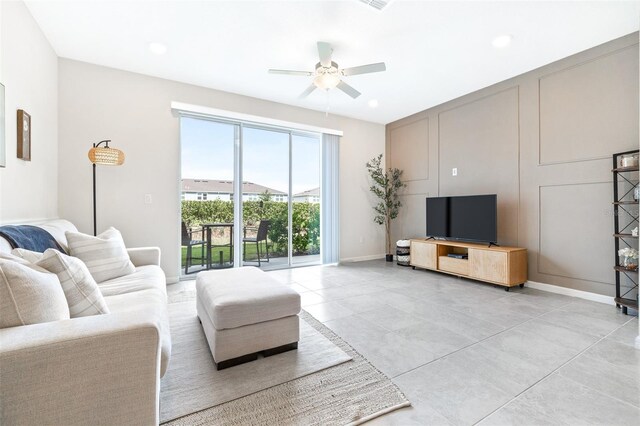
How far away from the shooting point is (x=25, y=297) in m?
0.99

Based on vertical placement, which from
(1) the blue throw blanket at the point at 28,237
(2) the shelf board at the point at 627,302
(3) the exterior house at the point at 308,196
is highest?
(3) the exterior house at the point at 308,196

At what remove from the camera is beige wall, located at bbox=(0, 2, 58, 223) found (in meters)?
2.09

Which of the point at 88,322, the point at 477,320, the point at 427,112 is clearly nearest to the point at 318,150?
the point at 427,112

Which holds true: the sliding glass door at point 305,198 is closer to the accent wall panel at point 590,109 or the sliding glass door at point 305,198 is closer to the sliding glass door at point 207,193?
the sliding glass door at point 207,193

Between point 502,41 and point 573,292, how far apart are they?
297cm

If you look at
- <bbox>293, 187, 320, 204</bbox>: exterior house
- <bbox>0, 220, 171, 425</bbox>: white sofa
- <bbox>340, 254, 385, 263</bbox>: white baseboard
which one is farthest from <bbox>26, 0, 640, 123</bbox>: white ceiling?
<bbox>340, 254, 385, 263</bbox>: white baseboard

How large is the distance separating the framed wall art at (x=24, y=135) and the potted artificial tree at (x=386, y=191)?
4.78 meters

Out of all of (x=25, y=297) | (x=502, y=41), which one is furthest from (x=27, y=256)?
(x=502, y=41)

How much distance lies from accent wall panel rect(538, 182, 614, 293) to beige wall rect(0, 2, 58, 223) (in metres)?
5.39

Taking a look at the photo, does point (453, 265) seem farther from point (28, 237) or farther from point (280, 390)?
point (28, 237)

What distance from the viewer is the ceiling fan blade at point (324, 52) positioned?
2.65 m

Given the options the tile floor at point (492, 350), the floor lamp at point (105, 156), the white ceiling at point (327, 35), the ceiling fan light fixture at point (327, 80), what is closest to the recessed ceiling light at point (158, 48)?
the white ceiling at point (327, 35)

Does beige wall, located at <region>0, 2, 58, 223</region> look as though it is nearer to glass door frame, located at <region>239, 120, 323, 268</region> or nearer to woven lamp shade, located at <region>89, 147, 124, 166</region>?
woven lamp shade, located at <region>89, 147, 124, 166</region>

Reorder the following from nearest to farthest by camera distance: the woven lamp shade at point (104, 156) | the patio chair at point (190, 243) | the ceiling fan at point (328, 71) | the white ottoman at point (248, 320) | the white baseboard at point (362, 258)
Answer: the white ottoman at point (248, 320) < the ceiling fan at point (328, 71) < the woven lamp shade at point (104, 156) < the patio chair at point (190, 243) < the white baseboard at point (362, 258)
